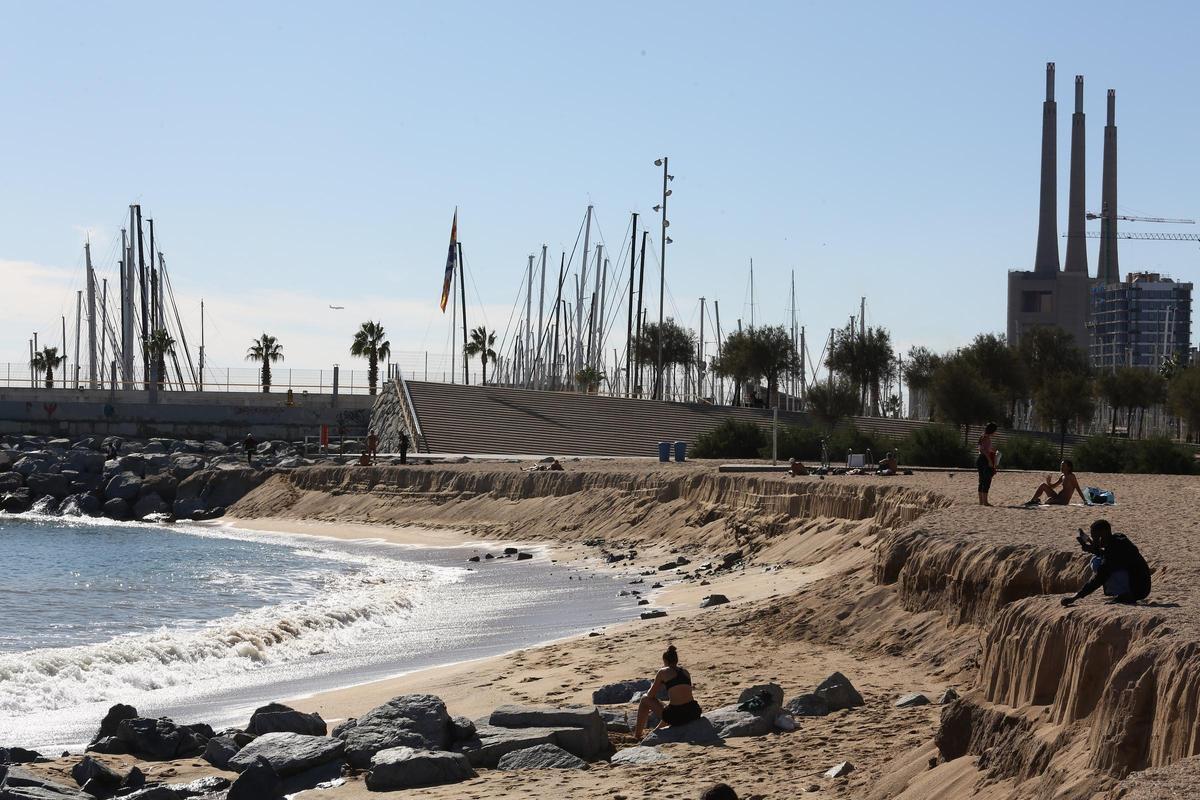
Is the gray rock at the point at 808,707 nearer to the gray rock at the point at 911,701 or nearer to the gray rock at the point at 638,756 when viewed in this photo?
the gray rock at the point at 911,701

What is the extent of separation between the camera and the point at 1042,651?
996 centimetres

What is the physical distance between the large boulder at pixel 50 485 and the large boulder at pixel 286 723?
178ft

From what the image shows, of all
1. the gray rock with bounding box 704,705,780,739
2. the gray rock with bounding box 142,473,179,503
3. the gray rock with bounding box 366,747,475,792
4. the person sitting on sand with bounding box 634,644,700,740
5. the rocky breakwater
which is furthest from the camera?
the gray rock with bounding box 142,473,179,503

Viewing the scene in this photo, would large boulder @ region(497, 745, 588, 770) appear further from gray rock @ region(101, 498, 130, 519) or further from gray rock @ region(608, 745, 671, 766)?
gray rock @ region(101, 498, 130, 519)

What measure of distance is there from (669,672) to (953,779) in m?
4.04

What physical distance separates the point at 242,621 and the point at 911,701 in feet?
50.0

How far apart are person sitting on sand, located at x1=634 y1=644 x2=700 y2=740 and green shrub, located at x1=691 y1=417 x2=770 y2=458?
131ft

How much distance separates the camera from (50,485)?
64625 millimetres

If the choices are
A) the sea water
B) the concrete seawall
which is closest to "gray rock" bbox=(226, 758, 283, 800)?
the sea water

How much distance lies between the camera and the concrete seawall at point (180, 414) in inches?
3063

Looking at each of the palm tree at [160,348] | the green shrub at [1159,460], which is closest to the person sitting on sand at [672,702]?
the green shrub at [1159,460]

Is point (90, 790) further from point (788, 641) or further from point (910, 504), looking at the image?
point (910, 504)

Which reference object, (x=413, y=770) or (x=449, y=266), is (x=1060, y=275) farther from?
(x=413, y=770)

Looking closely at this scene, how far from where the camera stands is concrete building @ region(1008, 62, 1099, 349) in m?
161
